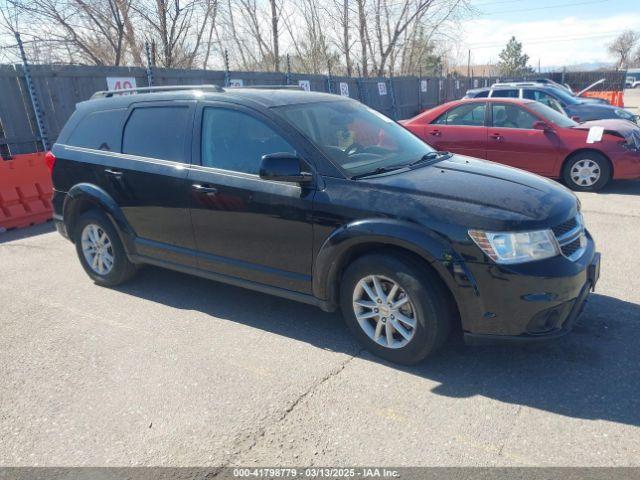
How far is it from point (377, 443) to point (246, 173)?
2.15m

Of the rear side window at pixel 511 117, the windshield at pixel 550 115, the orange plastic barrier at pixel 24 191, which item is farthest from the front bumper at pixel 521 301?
the orange plastic barrier at pixel 24 191

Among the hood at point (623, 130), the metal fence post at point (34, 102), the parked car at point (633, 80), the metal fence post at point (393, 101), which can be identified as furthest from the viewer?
the parked car at point (633, 80)

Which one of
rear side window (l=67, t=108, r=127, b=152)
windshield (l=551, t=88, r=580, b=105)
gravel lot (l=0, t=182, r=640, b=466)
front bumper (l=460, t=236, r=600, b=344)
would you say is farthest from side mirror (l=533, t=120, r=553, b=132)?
windshield (l=551, t=88, r=580, b=105)

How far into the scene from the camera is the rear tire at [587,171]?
8.43 m

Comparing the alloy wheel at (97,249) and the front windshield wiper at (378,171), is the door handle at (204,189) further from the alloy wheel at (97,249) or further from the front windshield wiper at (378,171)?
the alloy wheel at (97,249)

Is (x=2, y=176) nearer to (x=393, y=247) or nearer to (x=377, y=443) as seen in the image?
(x=393, y=247)

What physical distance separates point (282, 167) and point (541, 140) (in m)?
6.69

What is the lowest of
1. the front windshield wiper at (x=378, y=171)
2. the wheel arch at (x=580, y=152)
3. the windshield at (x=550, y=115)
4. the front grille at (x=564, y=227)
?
the wheel arch at (x=580, y=152)

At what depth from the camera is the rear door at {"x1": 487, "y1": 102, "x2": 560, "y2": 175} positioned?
8.65 metres

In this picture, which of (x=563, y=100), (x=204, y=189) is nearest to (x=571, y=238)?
(x=204, y=189)

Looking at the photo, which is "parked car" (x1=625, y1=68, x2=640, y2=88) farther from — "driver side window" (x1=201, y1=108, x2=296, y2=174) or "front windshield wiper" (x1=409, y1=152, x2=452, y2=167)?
"driver side window" (x1=201, y1=108, x2=296, y2=174)

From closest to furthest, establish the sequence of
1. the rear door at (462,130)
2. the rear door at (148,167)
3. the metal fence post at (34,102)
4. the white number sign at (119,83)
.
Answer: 1. the rear door at (148,167)
2. the metal fence post at (34,102)
3. the rear door at (462,130)
4. the white number sign at (119,83)

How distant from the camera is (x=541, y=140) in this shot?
28.3 ft

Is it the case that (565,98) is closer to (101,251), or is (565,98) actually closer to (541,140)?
(541,140)
